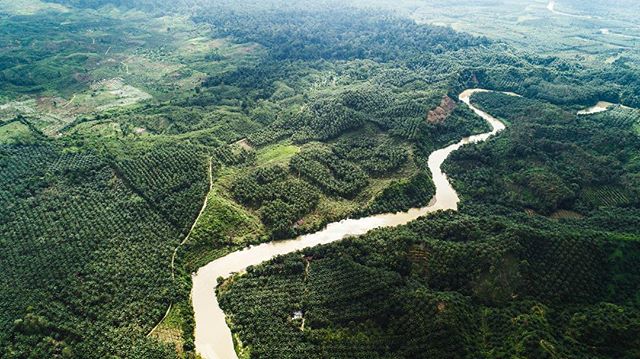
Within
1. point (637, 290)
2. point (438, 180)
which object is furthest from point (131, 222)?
point (637, 290)

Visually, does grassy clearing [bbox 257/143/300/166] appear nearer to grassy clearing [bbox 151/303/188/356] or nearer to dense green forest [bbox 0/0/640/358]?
dense green forest [bbox 0/0/640/358]

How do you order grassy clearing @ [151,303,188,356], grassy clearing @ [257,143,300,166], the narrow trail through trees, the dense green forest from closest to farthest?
the dense green forest
grassy clearing @ [151,303,188,356]
the narrow trail through trees
grassy clearing @ [257,143,300,166]

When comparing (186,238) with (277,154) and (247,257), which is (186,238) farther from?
(277,154)

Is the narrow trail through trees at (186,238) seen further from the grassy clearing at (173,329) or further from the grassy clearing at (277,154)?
the grassy clearing at (277,154)

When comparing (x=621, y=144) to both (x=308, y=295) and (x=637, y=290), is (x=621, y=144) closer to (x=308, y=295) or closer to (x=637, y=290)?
(x=637, y=290)

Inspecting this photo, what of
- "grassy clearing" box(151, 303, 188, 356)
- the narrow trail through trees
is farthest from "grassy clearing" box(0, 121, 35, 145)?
"grassy clearing" box(151, 303, 188, 356)
